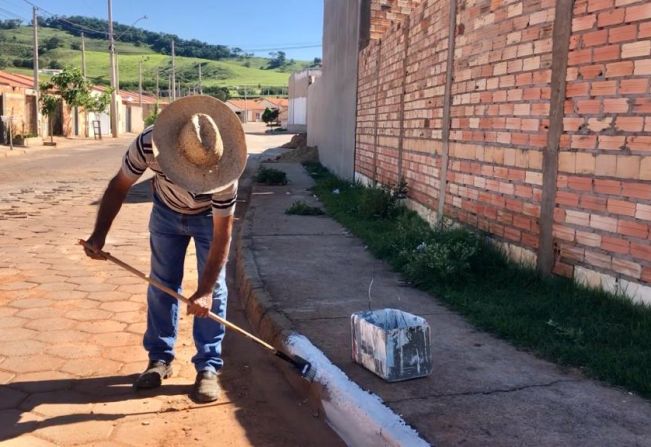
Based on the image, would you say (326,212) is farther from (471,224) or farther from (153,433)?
(153,433)

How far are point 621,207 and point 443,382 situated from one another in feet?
5.50

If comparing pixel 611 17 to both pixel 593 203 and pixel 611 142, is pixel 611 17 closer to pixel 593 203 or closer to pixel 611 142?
pixel 611 142

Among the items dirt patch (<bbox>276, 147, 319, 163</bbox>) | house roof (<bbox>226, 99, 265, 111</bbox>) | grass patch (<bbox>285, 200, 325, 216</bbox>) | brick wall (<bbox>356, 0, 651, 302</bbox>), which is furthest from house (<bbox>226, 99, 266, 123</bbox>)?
brick wall (<bbox>356, 0, 651, 302</bbox>)

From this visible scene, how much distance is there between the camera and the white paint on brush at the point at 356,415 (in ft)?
8.54

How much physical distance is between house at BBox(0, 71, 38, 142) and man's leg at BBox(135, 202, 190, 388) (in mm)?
23718

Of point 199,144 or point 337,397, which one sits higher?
point 199,144

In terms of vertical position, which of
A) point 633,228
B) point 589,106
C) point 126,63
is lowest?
point 633,228

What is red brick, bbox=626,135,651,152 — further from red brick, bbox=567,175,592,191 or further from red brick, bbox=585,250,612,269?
red brick, bbox=585,250,612,269

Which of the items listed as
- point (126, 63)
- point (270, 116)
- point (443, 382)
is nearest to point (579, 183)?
point (443, 382)

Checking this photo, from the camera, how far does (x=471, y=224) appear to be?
577 cm

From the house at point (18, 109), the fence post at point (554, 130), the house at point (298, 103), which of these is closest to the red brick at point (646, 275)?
the fence post at point (554, 130)

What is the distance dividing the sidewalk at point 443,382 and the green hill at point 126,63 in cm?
9028

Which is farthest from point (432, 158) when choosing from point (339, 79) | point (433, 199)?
point (339, 79)

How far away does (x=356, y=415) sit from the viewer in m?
2.85
